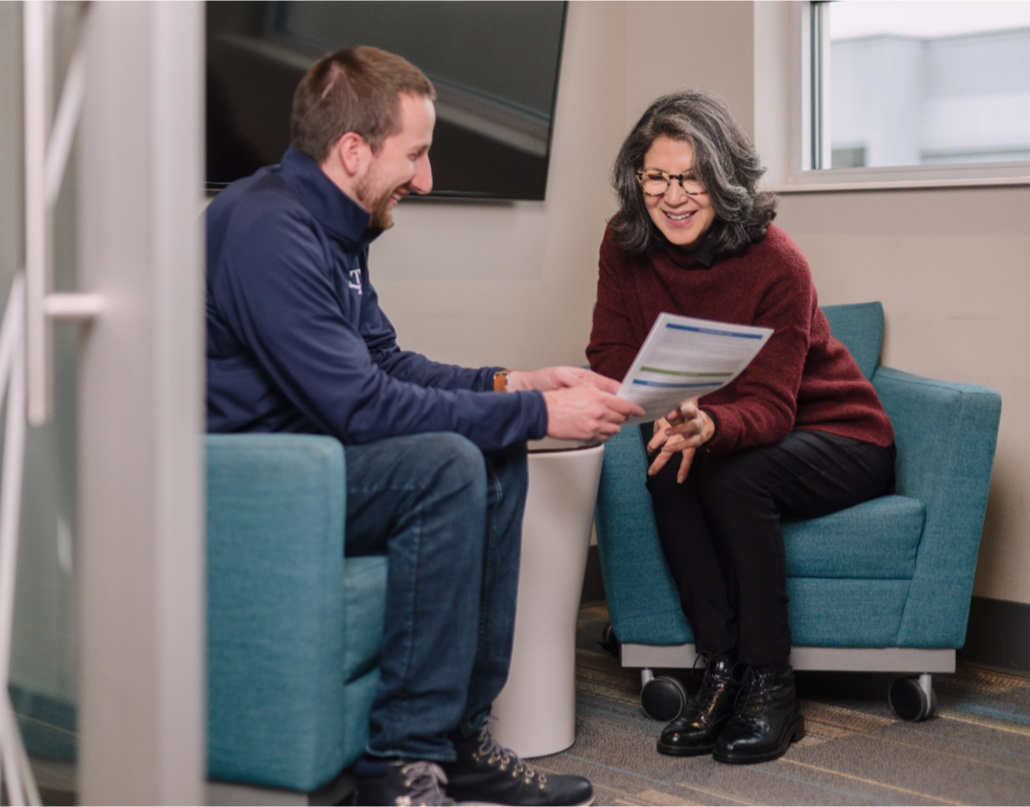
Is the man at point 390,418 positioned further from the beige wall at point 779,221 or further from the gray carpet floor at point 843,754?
the beige wall at point 779,221

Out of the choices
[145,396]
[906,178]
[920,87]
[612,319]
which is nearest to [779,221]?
[906,178]

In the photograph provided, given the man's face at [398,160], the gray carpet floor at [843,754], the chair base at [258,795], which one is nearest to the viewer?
the chair base at [258,795]

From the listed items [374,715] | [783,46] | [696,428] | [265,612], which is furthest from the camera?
[783,46]

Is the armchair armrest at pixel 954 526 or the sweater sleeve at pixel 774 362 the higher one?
the sweater sleeve at pixel 774 362

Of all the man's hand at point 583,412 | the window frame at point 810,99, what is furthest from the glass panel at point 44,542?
the window frame at point 810,99

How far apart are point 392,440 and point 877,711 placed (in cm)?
125

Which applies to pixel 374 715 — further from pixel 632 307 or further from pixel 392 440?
pixel 632 307

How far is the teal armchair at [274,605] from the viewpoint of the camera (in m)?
1.55

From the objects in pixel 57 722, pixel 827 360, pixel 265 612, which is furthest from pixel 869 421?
pixel 57 722

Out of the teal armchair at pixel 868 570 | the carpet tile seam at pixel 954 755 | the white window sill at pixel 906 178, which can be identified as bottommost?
the carpet tile seam at pixel 954 755

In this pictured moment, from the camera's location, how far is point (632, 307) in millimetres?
2469

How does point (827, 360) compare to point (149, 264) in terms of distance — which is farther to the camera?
point (827, 360)

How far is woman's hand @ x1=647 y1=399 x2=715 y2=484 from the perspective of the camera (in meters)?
2.11

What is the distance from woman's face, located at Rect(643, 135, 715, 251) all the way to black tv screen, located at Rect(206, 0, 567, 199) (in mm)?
688
